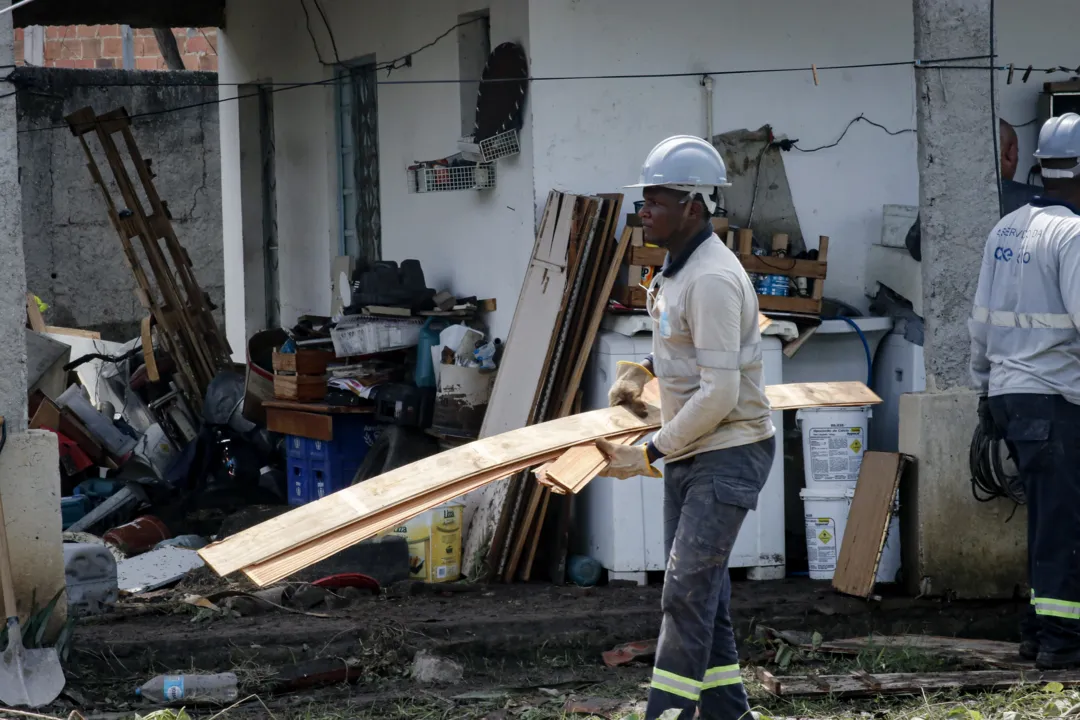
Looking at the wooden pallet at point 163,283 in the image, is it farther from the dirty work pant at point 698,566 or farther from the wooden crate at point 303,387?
the dirty work pant at point 698,566

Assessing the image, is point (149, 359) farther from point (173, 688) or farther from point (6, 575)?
point (173, 688)

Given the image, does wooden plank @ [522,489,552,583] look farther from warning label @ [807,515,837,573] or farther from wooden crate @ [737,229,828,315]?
wooden crate @ [737,229,828,315]

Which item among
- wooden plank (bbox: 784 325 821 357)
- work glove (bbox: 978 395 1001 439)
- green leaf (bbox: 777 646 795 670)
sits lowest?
green leaf (bbox: 777 646 795 670)

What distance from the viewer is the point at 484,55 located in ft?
28.4

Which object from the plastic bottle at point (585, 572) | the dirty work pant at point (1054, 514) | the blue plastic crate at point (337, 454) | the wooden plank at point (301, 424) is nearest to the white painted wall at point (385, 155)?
the blue plastic crate at point (337, 454)

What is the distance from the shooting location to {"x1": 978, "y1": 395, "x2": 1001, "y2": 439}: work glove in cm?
629

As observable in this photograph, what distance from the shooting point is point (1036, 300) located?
5715 millimetres

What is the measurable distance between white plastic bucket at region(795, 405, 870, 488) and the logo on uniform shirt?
1.66 metres

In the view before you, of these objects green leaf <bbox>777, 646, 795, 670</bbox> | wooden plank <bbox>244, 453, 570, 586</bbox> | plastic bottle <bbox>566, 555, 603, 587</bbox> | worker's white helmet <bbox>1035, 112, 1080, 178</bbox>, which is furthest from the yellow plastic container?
worker's white helmet <bbox>1035, 112, 1080, 178</bbox>

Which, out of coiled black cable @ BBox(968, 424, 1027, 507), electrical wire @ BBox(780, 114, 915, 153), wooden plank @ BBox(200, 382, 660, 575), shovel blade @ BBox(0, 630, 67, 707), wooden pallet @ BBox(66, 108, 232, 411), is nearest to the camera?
wooden plank @ BBox(200, 382, 660, 575)

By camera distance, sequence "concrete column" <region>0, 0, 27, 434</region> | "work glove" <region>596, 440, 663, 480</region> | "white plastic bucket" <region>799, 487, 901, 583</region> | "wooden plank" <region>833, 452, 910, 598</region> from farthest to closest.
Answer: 1. "white plastic bucket" <region>799, 487, 901, 583</region>
2. "wooden plank" <region>833, 452, 910, 598</region>
3. "concrete column" <region>0, 0, 27, 434</region>
4. "work glove" <region>596, 440, 663, 480</region>

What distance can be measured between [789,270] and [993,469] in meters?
1.67

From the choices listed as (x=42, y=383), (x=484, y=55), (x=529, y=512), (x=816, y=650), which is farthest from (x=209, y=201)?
(x=816, y=650)

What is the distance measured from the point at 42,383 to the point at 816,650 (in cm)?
719
